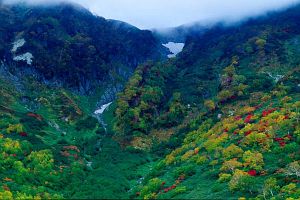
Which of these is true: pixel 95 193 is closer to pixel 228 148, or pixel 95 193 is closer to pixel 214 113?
pixel 228 148

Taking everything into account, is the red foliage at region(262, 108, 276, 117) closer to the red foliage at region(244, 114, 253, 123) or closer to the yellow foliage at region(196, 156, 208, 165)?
the red foliage at region(244, 114, 253, 123)

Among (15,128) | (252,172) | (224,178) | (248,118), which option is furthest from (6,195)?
(248,118)

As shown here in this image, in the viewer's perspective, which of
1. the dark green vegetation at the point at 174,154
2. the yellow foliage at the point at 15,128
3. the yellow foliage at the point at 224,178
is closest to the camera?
the dark green vegetation at the point at 174,154

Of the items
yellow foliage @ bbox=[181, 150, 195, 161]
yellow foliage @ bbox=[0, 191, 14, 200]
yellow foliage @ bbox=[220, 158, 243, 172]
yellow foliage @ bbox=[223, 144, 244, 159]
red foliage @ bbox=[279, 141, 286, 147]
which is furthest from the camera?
yellow foliage @ bbox=[181, 150, 195, 161]

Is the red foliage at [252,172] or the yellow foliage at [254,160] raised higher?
the yellow foliage at [254,160]

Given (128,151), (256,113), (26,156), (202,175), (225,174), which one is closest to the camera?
(225,174)

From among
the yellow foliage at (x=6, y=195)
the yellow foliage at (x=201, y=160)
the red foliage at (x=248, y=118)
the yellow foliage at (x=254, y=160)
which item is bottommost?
the yellow foliage at (x=201, y=160)

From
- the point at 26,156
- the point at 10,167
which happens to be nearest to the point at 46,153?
the point at 26,156

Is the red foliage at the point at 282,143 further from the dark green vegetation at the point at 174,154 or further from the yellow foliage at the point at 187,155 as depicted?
the yellow foliage at the point at 187,155

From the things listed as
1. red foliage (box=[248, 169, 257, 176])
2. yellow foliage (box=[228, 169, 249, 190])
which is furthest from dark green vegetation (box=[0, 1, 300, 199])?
yellow foliage (box=[228, 169, 249, 190])

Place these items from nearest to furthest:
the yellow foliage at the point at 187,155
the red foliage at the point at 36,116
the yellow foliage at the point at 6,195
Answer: the yellow foliage at the point at 6,195 → the yellow foliage at the point at 187,155 → the red foliage at the point at 36,116

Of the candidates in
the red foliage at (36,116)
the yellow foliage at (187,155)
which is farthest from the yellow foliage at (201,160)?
the red foliage at (36,116)
